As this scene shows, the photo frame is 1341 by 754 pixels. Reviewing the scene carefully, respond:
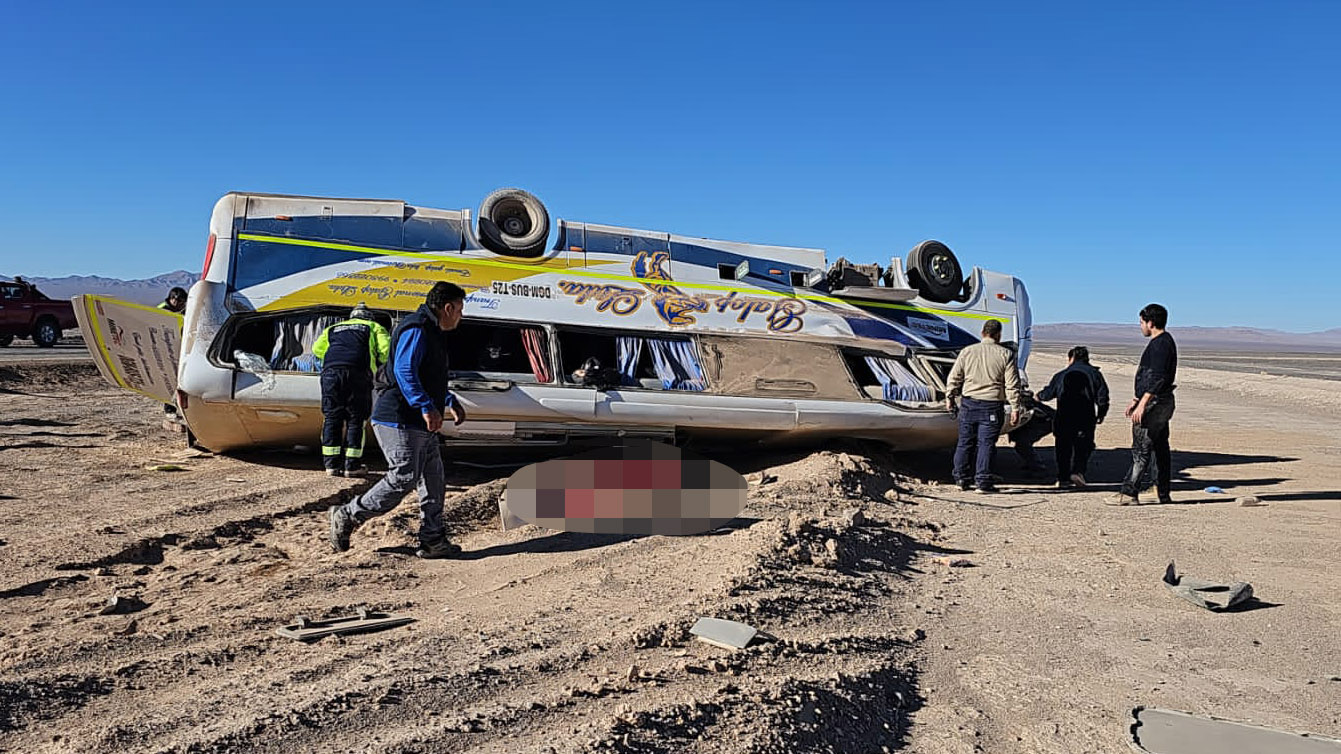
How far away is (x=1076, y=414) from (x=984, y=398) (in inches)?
61.8

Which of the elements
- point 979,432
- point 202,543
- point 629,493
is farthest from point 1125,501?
point 202,543

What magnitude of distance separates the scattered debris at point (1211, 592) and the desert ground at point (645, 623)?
9 cm

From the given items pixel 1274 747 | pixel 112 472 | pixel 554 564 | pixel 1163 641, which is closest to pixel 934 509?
pixel 1163 641

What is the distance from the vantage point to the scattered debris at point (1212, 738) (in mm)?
3361

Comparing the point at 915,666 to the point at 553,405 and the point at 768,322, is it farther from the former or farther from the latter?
the point at 768,322

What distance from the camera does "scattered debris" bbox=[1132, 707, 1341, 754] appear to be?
3.36m

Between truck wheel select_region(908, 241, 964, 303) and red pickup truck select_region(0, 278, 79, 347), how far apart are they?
2459 centimetres

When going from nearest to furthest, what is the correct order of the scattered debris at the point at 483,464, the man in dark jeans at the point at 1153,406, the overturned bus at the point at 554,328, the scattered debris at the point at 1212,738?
the scattered debris at the point at 1212,738, the overturned bus at the point at 554,328, the man in dark jeans at the point at 1153,406, the scattered debris at the point at 483,464

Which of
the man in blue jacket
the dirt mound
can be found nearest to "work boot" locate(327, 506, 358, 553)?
the man in blue jacket

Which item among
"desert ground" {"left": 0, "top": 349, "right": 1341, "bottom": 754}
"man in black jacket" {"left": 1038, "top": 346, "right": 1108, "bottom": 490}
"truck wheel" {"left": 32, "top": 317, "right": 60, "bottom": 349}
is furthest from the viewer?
"truck wheel" {"left": 32, "top": 317, "right": 60, "bottom": 349}

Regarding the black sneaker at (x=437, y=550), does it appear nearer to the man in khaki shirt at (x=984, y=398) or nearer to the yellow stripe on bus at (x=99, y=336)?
the yellow stripe on bus at (x=99, y=336)

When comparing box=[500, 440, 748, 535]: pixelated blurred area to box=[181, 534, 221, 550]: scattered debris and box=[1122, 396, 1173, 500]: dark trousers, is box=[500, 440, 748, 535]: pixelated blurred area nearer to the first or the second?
box=[181, 534, 221, 550]: scattered debris

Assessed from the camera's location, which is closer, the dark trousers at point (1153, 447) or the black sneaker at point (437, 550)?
the black sneaker at point (437, 550)

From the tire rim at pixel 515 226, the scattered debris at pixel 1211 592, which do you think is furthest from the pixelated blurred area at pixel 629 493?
the scattered debris at pixel 1211 592
